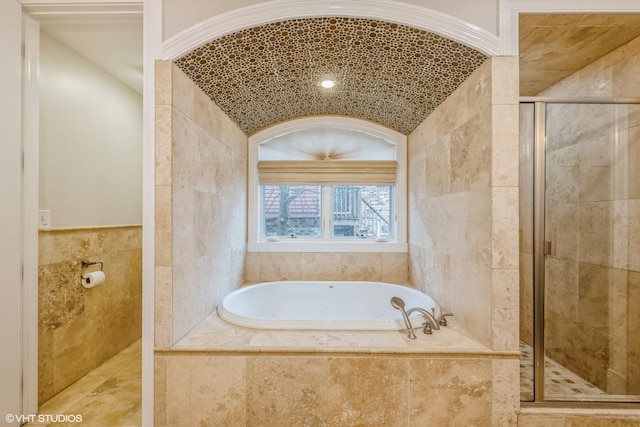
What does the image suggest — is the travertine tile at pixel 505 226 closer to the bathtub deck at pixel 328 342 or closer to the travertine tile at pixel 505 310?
the travertine tile at pixel 505 310

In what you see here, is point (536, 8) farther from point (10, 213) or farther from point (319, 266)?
point (10, 213)

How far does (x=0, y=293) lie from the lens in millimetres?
1390

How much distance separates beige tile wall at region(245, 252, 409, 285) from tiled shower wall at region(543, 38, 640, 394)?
3.97 feet

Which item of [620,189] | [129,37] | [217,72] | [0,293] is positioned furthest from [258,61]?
[620,189]

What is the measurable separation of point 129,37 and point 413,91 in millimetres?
1867

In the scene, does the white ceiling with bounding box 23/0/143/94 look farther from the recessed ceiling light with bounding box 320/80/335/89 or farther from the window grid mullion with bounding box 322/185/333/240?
the window grid mullion with bounding box 322/185/333/240

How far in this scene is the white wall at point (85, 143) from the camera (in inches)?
70.8

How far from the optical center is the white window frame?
267 centimetres

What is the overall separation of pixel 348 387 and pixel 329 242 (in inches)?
57.9

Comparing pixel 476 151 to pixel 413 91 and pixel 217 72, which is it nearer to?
pixel 413 91

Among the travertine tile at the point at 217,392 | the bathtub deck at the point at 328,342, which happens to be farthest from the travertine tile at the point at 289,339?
the travertine tile at the point at 217,392

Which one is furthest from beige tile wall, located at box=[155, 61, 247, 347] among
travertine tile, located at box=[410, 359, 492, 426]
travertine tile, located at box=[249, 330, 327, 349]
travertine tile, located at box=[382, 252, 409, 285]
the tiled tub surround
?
travertine tile, located at box=[382, 252, 409, 285]

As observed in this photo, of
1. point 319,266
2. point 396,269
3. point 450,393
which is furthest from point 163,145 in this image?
point 396,269

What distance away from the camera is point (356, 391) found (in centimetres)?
134
